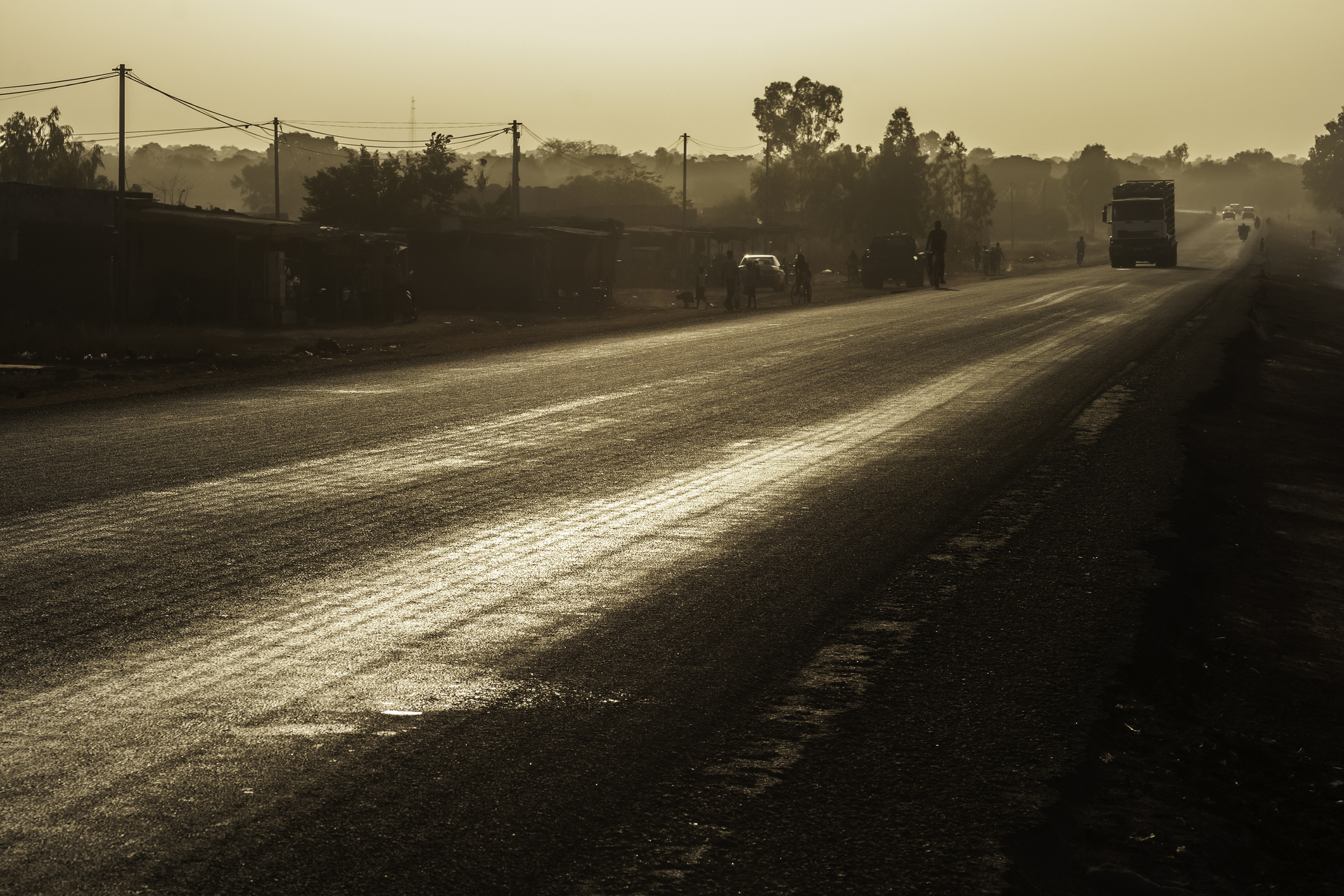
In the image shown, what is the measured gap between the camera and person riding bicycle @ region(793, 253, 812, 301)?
41.4 metres

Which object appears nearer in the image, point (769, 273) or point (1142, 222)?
point (769, 273)

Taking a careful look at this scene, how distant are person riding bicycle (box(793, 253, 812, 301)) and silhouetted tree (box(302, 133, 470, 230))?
51.6ft

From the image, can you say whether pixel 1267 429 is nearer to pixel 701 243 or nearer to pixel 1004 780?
pixel 1004 780

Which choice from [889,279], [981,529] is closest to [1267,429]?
[981,529]

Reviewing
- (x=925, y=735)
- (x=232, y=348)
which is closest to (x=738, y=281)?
(x=232, y=348)

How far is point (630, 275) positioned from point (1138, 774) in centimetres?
5817

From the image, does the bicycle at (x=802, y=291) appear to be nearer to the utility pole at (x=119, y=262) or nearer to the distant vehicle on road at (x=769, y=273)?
the distant vehicle on road at (x=769, y=273)

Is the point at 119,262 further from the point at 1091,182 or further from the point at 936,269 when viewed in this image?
the point at 1091,182

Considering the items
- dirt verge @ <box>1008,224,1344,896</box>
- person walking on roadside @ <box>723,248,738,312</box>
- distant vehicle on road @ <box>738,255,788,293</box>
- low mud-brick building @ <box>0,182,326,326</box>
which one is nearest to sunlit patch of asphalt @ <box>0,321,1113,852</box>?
dirt verge @ <box>1008,224,1344,896</box>

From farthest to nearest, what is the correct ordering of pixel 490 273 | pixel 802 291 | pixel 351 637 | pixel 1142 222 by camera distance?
pixel 1142 222
pixel 802 291
pixel 490 273
pixel 351 637

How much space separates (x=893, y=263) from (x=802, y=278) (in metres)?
10.1

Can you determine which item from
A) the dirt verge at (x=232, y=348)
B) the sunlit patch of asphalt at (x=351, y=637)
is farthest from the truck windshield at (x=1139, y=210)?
the sunlit patch of asphalt at (x=351, y=637)

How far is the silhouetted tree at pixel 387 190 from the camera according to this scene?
159ft

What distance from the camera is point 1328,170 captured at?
156 metres
